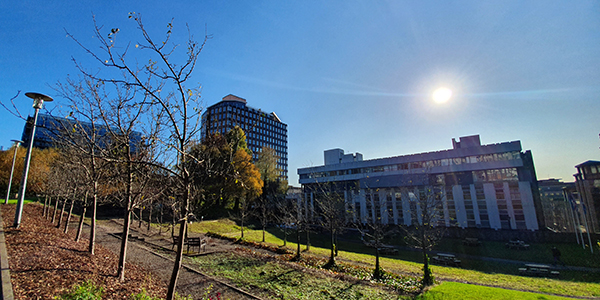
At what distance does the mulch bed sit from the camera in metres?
5.80

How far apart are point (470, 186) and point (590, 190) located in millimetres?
13283

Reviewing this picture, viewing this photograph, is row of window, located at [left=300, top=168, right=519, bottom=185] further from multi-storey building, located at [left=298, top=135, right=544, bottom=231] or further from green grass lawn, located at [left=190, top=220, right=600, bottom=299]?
green grass lawn, located at [left=190, top=220, right=600, bottom=299]

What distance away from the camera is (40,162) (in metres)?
27.9

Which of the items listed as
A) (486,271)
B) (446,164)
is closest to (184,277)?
(486,271)

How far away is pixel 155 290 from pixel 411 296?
29.9 feet

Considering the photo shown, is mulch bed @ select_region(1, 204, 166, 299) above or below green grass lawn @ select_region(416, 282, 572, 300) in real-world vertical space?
above

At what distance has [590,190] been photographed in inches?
1261

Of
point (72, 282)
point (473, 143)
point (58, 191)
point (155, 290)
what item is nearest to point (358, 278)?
point (155, 290)

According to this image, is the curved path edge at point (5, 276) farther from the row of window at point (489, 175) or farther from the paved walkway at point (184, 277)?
the row of window at point (489, 175)

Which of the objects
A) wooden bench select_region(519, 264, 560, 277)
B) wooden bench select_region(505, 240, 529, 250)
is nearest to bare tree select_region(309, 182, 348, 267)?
wooden bench select_region(519, 264, 560, 277)

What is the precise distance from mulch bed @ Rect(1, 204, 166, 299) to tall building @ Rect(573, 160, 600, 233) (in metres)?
45.4

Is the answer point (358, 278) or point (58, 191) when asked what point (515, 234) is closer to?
point (358, 278)

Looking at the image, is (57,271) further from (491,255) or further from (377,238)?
(491,255)

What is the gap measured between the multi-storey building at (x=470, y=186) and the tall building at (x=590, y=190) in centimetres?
492
